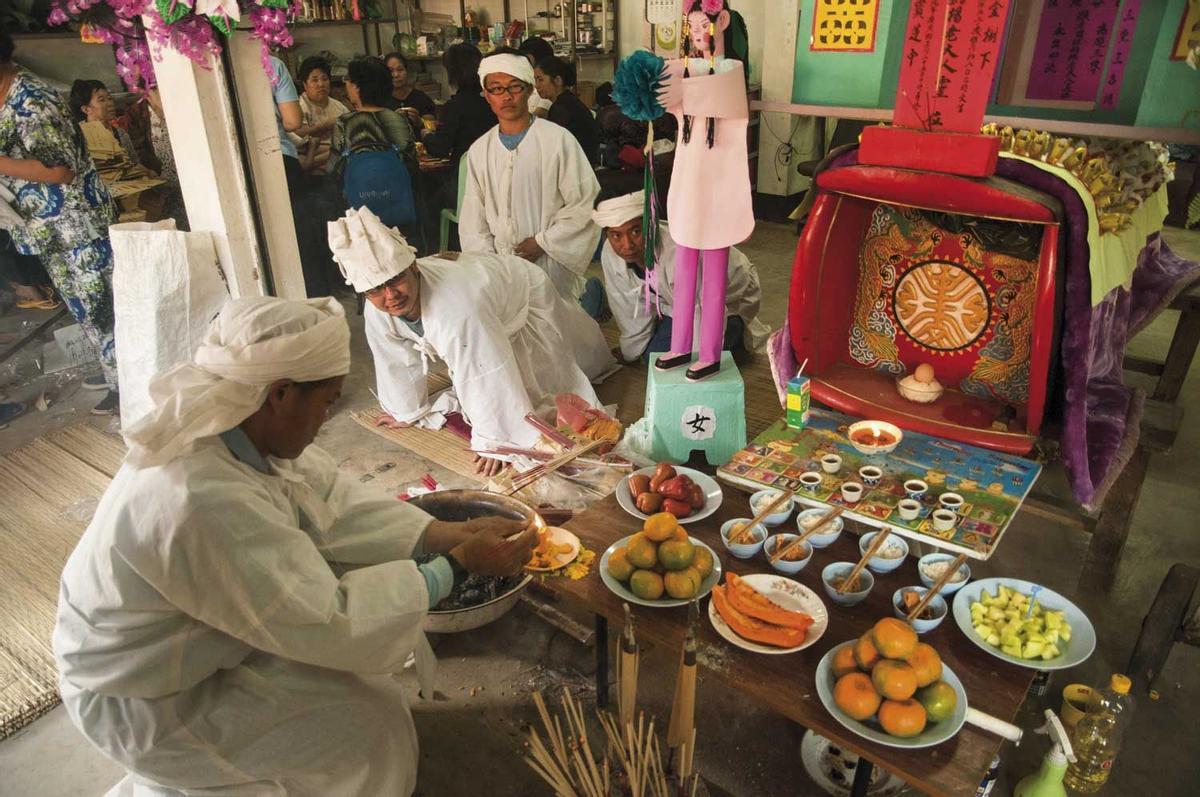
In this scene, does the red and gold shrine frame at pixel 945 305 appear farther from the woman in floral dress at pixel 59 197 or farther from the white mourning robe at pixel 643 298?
the woman in floral dress at pixel 59 197

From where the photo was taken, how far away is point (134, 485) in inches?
63.1

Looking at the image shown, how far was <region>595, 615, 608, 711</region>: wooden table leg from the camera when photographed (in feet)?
7.36

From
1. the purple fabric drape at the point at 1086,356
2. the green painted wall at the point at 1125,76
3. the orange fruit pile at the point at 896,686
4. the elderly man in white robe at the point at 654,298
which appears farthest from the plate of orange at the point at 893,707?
the green painted wall at the point at 1125,76

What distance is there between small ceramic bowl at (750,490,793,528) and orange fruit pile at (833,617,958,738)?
542 millimetres

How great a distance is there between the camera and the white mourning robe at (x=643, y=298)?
4594 millimetres

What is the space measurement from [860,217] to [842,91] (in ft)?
18.1

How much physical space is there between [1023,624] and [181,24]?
366 cm

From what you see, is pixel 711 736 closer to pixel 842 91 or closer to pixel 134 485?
pixel 134 485

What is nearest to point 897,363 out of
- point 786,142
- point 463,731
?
point 463,731

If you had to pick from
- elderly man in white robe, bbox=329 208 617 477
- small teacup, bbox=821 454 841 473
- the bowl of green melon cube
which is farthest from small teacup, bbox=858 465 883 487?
elderly man in white robe, bbox=329 208 617 477

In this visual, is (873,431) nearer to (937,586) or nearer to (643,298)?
(937,586)

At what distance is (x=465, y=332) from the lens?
11.4 ft

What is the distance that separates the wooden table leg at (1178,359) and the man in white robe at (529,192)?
9.66 feet

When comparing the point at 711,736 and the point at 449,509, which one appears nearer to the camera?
the point at 711,736
